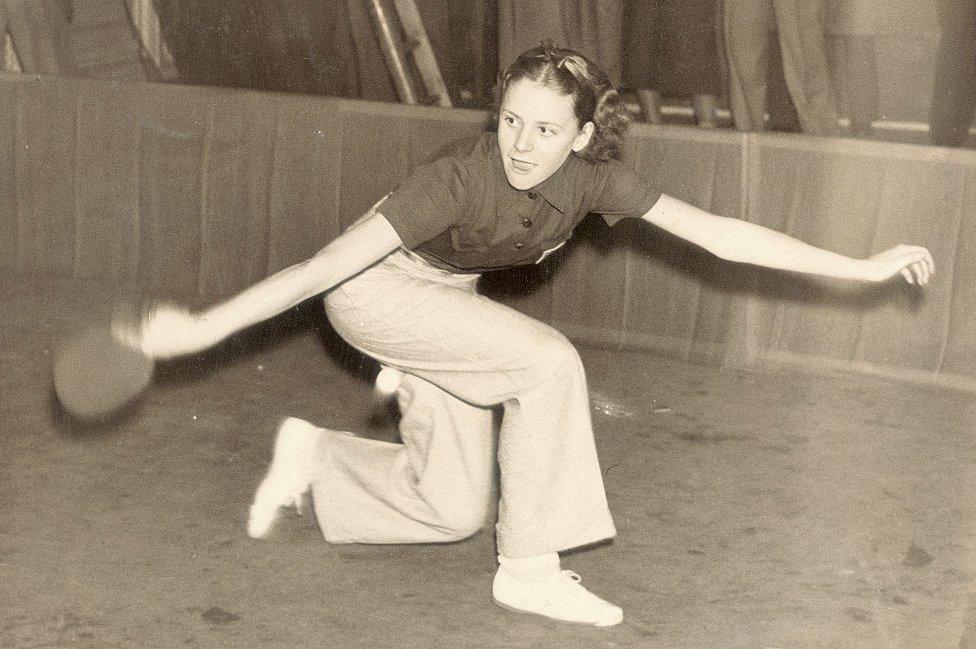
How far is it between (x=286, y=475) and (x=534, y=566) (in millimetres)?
878

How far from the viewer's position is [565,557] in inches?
148

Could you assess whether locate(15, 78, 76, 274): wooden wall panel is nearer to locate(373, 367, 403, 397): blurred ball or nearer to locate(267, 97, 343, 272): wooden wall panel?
locate(267, 97, 343, 272): wooden wall panel

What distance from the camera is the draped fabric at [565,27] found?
21.0ft

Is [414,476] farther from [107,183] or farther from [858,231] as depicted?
[107,183]

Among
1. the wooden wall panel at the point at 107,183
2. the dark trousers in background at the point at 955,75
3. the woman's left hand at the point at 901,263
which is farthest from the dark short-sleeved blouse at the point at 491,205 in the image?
the dark trousers in background at the point at 955,75

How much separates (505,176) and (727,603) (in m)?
1.28

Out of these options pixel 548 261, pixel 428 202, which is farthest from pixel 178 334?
pixel 548 261

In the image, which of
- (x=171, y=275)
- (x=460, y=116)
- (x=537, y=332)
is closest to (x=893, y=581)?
(x=537, y=332)

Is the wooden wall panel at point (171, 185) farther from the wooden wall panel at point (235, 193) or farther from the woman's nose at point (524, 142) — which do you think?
the woman's nose at point (524, 142)

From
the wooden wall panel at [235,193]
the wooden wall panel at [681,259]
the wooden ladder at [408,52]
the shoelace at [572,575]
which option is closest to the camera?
the shoelace at [572,575]

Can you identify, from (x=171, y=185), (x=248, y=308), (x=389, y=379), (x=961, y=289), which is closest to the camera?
(x=248, y=308)

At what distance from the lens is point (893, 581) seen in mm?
3602

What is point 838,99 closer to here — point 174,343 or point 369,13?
point 369,13

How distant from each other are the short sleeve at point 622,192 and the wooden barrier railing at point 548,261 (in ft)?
7.44
